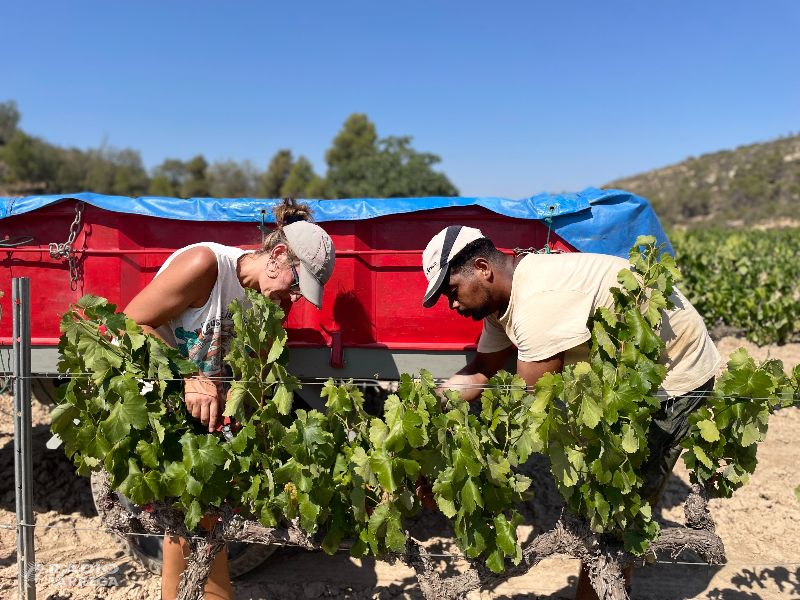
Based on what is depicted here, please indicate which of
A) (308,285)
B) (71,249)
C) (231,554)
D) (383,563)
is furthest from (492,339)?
(71,249)

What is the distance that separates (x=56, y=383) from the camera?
3.83 meters

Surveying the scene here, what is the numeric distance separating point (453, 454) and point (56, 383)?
8.88 ft

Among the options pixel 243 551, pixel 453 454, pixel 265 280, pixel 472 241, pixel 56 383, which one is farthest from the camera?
pixel 56 383

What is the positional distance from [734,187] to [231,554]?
48832 mm

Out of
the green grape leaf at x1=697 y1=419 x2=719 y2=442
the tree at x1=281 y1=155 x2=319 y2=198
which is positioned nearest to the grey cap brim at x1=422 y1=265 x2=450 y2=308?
the green grape leaf at x1=697 y1=419 x2=719 y2=442

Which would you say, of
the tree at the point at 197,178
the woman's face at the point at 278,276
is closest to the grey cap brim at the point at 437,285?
Answer: the woman's face at the point at 278,276

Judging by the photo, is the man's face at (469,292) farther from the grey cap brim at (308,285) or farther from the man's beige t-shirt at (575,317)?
the grey cap brim at (308,285)

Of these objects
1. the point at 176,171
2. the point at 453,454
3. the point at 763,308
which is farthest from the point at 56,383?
the point at 176,171

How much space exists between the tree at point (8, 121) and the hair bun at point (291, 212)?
54.5m

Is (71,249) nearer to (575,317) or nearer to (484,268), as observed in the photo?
(484,268)

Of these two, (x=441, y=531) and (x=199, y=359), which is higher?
(x=199, y=359)

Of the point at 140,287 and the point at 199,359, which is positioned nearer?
the point at 199,359

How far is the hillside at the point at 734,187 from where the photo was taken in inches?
1592

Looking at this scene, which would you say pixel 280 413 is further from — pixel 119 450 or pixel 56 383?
pixel 56 383
